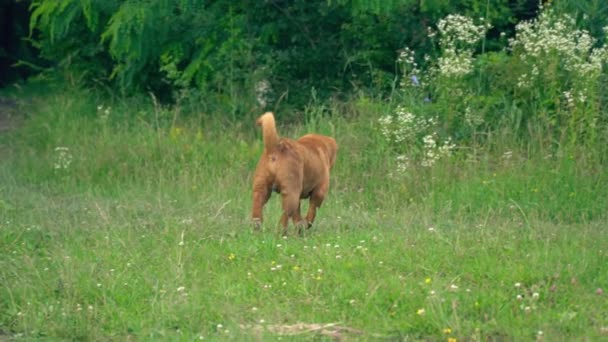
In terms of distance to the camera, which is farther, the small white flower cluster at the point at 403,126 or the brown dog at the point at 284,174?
the small white flower cluster at the point at 403,126

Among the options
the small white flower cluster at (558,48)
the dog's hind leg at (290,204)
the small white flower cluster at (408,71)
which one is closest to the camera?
the dog's hind leg at (290,204)

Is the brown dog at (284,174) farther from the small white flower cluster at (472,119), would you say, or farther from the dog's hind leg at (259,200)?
the small white flower cluster at (472,119)

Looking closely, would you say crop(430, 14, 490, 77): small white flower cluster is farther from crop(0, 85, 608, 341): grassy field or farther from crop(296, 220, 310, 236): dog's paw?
crop(296, 220, 310, 236): dog's paw

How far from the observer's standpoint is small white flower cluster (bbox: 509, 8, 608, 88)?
1134 centimetres

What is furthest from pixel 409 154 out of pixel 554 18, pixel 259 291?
pixel 259 291

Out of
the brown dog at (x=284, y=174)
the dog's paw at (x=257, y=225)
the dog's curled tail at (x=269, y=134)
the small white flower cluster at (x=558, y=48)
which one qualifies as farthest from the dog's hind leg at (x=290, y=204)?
the small white flower cluster at (x=558, y=48)

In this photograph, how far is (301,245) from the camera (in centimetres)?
773

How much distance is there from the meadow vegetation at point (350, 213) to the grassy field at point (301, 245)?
21 millimetres

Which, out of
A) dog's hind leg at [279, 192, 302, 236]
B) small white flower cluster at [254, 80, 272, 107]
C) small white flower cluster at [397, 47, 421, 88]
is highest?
dog's hind leg at [279, 192, 302, 236]

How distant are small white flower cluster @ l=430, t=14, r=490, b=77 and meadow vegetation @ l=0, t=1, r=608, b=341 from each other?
0.03 metres

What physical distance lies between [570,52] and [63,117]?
672cm

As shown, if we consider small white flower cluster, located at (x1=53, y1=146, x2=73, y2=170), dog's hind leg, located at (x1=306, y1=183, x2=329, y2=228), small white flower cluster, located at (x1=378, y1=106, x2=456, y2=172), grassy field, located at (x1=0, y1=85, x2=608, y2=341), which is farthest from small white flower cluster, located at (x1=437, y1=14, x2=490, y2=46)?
small white flower cluster, located at (x1=53, y1=146, x2=73, y2=170)

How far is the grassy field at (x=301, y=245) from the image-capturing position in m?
6.07

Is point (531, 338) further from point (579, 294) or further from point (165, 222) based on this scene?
→ point (165, 222)
